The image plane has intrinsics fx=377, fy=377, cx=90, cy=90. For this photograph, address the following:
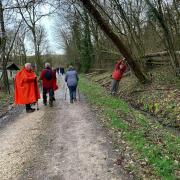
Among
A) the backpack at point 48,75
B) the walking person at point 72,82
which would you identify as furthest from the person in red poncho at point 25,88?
the walking person at point 72,82

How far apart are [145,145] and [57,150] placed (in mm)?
2158

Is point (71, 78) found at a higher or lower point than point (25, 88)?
higher

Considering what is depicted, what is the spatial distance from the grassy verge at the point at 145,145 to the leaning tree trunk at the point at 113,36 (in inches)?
255

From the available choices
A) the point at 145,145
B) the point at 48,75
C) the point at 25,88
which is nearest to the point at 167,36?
the point at 48,75

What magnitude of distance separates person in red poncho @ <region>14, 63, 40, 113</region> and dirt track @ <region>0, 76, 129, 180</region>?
6.96 ft

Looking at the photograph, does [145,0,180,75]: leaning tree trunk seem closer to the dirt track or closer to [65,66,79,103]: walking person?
[65,66,79,103]: walking person

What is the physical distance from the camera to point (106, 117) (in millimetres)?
13523

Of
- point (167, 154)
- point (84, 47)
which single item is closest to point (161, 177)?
point (167, 154)

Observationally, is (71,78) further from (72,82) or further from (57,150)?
(57,150)

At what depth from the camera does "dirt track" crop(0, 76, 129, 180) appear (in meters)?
7.64

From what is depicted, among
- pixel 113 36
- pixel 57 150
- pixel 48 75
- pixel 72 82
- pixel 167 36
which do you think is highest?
pixel 113 36

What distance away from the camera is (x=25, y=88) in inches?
642

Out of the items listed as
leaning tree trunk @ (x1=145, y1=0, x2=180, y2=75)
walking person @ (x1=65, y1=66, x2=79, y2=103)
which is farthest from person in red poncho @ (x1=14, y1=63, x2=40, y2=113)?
leaning tree trunk @ (x1=145, y1=0, x2=180, y2=75)

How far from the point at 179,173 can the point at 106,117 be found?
6337 millimetres
